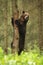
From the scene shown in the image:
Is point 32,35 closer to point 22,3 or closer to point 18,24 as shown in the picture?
point 22,3

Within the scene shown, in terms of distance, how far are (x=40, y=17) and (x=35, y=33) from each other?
5.74 metres

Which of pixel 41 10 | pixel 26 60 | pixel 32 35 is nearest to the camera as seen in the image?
pixel 26 60

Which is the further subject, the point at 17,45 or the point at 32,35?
the point at 32,35

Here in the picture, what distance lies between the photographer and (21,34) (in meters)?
9.54

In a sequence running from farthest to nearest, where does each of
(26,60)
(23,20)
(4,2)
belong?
(4,2)
(23,20)
(26,60)

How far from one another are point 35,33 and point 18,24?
7.63 m

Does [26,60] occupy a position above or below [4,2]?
above

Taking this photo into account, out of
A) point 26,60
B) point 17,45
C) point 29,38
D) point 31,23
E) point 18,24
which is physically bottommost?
point 29,38

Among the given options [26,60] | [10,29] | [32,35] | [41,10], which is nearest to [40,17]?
[41,10]

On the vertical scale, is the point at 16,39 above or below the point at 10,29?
above

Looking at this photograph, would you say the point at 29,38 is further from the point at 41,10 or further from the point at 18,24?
the point at 18,24

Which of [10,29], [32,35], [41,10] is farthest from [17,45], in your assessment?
[32,35]

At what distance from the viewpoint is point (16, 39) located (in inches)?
376

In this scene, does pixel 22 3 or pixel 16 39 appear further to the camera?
pixel 22 3
